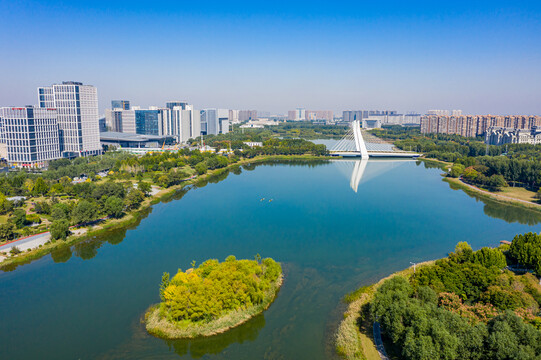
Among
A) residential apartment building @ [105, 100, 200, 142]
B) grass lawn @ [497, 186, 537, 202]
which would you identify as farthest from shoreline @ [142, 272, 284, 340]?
residential apartment building @ [105, 100, 200, 142]

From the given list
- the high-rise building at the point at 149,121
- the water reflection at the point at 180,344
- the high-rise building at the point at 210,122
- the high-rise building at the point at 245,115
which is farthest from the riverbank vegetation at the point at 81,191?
the high-rise building at the point at 245,115

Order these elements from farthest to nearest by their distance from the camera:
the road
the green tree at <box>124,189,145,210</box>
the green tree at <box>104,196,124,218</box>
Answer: the green tree at <box>124,189,145,210</box>, the green tree at <box>104,196,124,218</box>, the road

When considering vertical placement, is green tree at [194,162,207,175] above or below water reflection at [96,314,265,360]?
above

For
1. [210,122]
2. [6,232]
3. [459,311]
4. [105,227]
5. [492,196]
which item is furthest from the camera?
[210,122]

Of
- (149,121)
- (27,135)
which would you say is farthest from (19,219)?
(149,121)

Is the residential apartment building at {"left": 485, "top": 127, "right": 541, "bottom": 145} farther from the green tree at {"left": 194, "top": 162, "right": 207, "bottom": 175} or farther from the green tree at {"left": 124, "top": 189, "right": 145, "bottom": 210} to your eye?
the green tree at {"left": 124, "top": 189, "right": 145, "bottom": 210}

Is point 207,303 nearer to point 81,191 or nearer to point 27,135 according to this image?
point 81,191

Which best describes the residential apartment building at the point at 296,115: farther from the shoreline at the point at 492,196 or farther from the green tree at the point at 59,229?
the green tree at the point at 59,229
